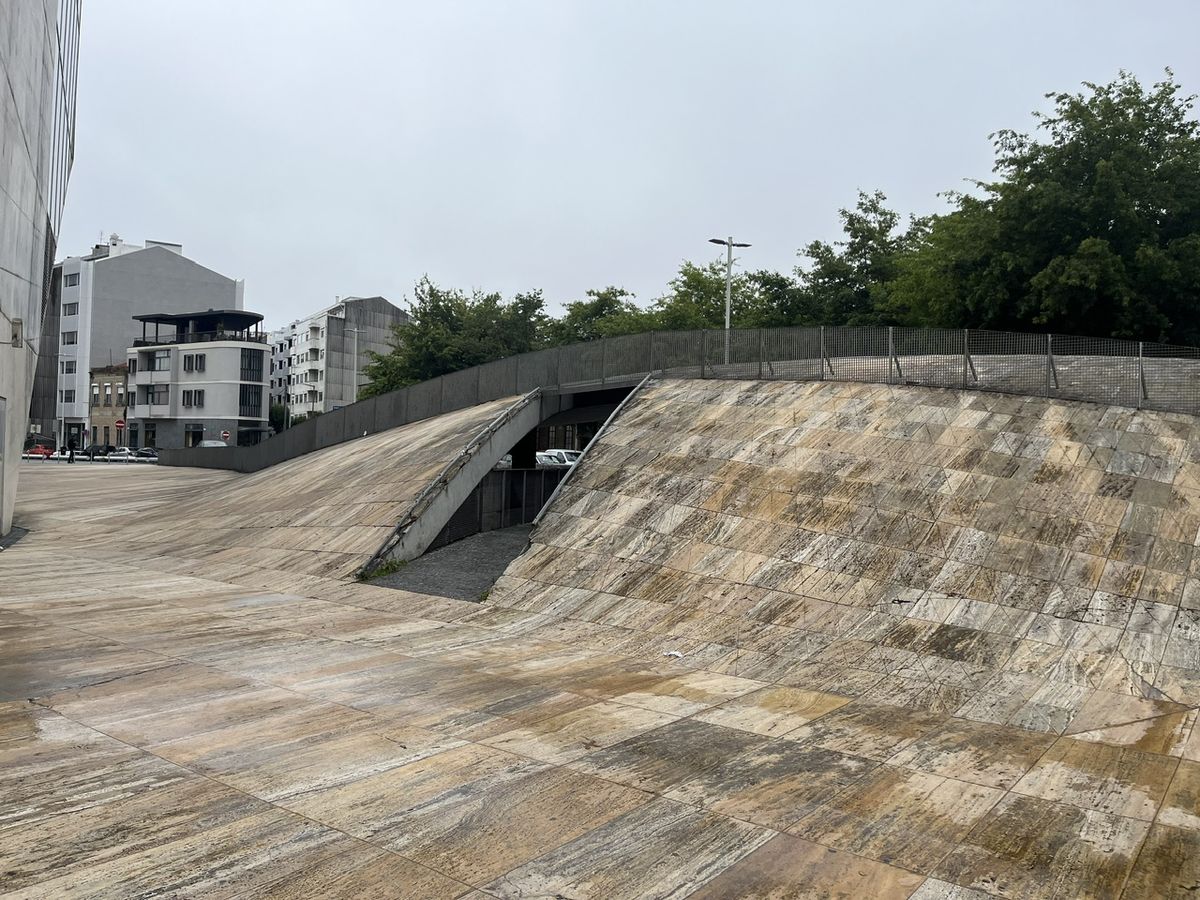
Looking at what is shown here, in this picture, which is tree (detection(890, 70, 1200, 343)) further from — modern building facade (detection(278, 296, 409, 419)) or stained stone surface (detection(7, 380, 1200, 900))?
modern building facade (detection(278, 296, 409, 419))

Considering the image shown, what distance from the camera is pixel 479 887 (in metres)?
5.32

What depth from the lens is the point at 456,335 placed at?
60.7 meters

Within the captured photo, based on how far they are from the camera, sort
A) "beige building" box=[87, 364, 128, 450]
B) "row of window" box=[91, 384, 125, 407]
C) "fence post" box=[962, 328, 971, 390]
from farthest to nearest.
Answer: "row of window" box=[91, 384, 125, 407], "beige building" box=[87, 364, 128, 450], "fence post" box=[962, 328, 971, 390]

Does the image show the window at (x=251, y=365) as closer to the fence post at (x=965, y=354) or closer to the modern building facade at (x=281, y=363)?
the modern building facade at (x=281, y=363)

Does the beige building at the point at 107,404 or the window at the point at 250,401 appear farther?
the beige building at the point at 107,404

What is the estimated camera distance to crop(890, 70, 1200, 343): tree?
102 ft

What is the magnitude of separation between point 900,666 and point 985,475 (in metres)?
5.20

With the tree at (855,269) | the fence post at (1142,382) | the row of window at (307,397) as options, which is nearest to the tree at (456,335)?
the tree at (855,269)

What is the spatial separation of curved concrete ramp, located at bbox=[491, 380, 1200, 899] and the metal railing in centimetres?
72

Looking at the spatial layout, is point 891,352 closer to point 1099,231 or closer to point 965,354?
point 965,354

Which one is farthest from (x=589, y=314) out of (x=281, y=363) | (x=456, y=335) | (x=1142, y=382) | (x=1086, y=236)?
(x=281, y=363)

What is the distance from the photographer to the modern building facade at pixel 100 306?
9306 cm

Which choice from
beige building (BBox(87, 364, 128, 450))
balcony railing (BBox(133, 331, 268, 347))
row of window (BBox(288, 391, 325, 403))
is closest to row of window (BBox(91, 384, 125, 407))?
beige building (BBox(87, 364, 128, 450))

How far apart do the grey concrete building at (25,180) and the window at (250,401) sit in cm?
5468
